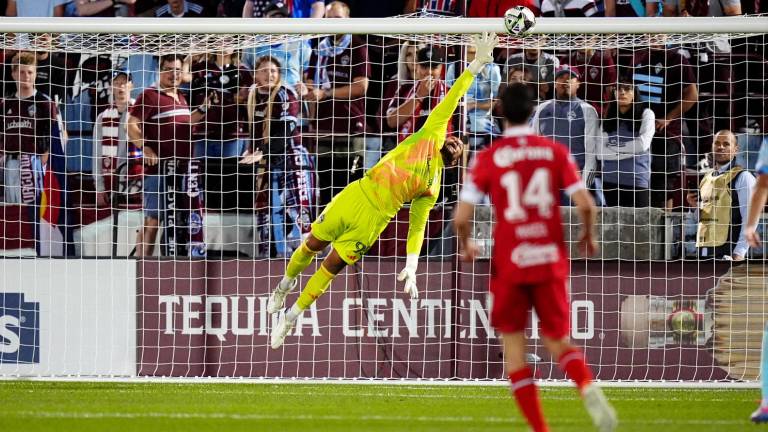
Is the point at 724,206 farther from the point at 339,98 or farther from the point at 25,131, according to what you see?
the point at 25,131

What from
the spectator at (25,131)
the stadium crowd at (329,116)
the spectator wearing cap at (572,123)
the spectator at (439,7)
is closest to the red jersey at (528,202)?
the stadium crowd at (329,116)

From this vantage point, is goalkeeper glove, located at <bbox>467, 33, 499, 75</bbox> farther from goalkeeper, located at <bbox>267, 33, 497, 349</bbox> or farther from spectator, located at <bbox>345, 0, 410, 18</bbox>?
spectator, located at <bbox>345, 0, 410, 18</bbox>

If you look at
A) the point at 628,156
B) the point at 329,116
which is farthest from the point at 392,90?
the point at 628,156

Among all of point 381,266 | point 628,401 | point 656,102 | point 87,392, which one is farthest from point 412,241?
point 656,102

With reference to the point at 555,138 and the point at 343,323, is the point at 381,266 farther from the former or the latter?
the point at 555,138

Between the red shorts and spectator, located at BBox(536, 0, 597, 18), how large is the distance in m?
8.28

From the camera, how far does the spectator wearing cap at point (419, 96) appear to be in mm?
13055

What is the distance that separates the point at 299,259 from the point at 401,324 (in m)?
1.84

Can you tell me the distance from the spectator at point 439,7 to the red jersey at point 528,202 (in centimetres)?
727

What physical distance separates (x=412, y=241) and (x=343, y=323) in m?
1.87

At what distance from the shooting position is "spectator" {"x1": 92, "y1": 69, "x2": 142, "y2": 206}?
43.4 ft

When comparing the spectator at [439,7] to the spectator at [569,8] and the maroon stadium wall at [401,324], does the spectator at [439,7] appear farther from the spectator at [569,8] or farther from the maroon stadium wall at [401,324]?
the maroon stadium wall at [401,324]

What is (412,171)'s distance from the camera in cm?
1059

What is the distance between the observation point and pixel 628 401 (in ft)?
32.9
